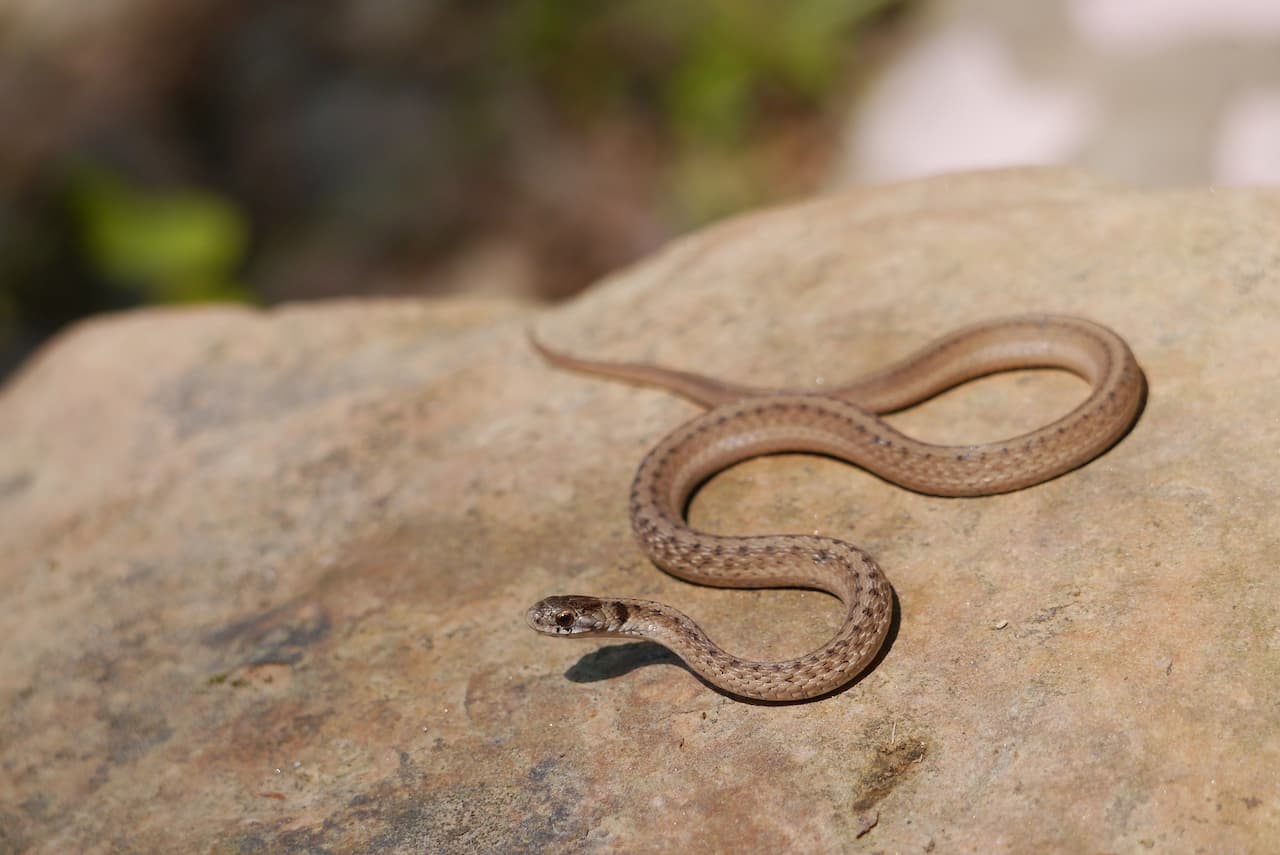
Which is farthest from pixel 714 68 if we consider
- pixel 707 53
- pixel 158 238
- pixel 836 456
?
pixel 836 456

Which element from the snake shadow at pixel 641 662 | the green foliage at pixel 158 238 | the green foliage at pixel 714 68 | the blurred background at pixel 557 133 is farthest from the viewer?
the green foliage at pixel 714 68

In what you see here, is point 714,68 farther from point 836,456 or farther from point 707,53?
point 836,456

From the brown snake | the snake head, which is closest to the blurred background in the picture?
the brown snake

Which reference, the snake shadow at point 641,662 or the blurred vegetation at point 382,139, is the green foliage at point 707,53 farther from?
the snake shadow at point 641,662

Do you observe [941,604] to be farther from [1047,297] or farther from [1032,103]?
[1032,103]

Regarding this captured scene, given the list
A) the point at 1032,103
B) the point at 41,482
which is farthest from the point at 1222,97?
the point at 41,482

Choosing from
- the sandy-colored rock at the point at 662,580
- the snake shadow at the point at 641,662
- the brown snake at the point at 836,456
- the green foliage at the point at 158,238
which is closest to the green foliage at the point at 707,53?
the green foliage at the point at 158,238

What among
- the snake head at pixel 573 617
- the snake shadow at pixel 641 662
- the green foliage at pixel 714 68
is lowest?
the snake shadow at pixel 641 662
